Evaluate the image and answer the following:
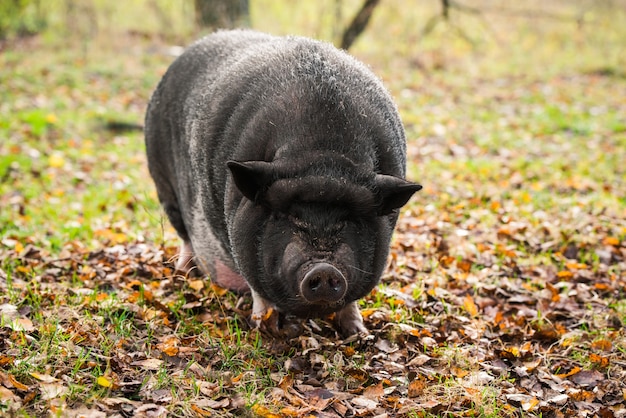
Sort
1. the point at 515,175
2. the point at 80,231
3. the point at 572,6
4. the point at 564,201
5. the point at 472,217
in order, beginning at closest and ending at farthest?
1. the point at 80,231
2. the point at 472,217
3. the point at 564,201
4. the point at 515,175
5. the point at 572,6

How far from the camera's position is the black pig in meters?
3.59

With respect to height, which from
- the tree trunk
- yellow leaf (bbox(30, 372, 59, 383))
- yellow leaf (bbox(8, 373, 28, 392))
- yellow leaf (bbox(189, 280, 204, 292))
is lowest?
yellow leaf (bbox(189, 280, 204, 292))

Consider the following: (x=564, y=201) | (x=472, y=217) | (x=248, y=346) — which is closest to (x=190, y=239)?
(x=248, y=346)

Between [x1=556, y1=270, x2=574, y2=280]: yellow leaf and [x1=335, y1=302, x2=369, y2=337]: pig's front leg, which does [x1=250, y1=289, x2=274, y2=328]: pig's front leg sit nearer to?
[x1=335, y1=302, x2=369, y2=337]: pig's front leg

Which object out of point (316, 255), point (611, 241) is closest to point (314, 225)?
point (316, 255)

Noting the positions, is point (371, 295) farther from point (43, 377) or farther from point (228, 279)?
point (43, 377)

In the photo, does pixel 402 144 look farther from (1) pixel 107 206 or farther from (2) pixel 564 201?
(1) pixel 107 206

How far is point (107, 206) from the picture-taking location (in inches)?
303

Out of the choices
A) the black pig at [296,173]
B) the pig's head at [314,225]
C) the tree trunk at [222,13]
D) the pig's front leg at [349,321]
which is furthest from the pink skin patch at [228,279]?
the tree trunk at [222,13]

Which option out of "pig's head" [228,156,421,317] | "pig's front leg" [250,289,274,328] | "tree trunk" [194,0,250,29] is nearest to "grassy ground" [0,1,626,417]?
"pig's front leg" [250,289,274,328]

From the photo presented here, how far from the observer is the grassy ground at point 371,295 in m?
3.65

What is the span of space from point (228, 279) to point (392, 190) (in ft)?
6.19

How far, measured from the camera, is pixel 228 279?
16.8ft

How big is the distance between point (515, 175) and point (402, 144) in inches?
186
